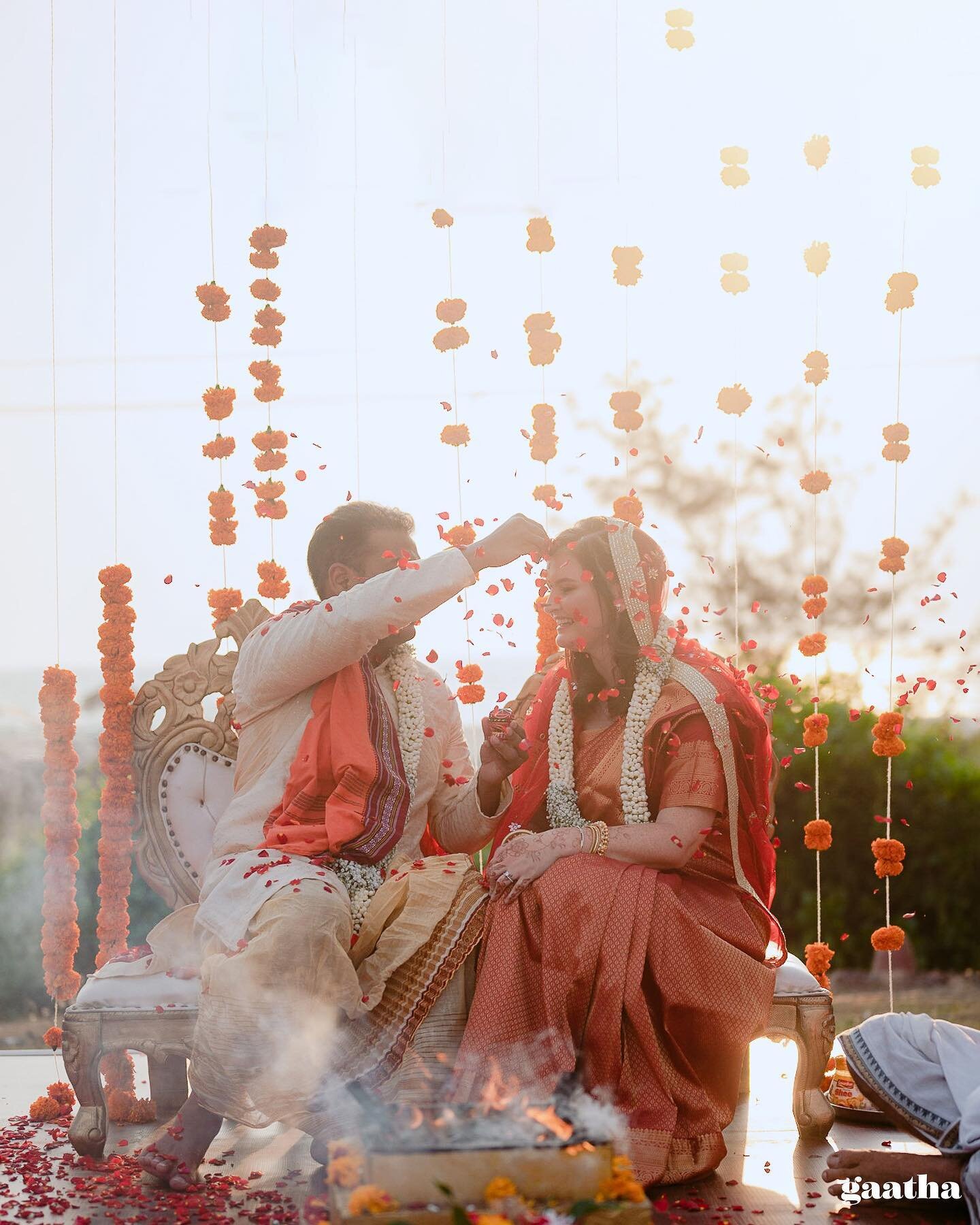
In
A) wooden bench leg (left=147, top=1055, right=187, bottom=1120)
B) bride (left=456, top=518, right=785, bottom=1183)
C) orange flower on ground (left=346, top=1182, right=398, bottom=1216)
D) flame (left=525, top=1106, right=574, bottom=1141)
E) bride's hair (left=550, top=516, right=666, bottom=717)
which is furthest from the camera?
wooden bench leg (left=147, top=1055, right=187, bottom=1120)

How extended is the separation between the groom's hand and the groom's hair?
0.35m

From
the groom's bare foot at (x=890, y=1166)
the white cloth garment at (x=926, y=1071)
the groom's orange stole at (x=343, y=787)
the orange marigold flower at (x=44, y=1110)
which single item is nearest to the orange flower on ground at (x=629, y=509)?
the groom's orange stole at (x=343, y=787)

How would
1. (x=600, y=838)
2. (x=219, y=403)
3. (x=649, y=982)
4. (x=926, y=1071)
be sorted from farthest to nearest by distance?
1. (x=219, y=403)
2. (x=600, y=838)
3. (x=649, y=982)
4. (x=926, y=1071)

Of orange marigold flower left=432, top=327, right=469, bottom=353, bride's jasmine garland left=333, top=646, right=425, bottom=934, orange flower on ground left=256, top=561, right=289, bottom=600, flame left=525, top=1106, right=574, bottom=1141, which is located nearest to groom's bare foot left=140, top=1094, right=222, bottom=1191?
bride's jasmine garland left=333, top=646, right=425, bottom=934

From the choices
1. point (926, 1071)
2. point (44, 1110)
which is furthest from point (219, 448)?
point (926, 1071)

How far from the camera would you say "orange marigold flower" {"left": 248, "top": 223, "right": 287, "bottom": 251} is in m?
4.40

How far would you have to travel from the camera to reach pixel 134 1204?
316 cm

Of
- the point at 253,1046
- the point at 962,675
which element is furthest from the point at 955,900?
the point at 253,1046

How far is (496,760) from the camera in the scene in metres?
3.72

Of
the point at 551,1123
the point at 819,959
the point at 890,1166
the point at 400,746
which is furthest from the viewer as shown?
the point at 819,959

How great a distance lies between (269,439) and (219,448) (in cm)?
16

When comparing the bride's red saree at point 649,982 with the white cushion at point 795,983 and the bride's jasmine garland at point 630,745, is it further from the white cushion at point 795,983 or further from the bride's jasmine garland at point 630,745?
the white cushion at point 795,983

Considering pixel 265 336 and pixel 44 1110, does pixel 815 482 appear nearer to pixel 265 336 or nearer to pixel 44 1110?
pixel 265 336

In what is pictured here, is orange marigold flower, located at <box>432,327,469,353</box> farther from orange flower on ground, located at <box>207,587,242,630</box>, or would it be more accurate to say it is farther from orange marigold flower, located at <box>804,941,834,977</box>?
orange marigold flower, located at <box>804,941,834,977</box>
